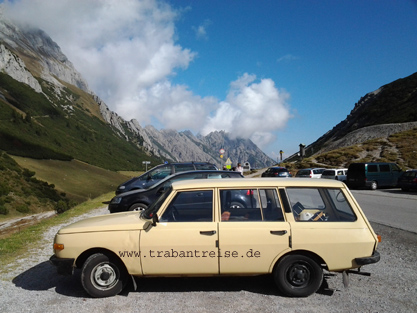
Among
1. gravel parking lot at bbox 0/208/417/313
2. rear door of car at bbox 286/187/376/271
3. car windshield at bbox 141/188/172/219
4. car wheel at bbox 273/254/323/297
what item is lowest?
gravel parking lot at bbox 0/208/417/313

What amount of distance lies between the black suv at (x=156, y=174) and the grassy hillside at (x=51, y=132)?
84.0m

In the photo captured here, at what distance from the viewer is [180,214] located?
4945mm

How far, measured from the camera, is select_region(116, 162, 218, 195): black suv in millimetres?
14578

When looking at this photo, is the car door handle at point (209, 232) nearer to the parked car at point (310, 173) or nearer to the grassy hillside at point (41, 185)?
the parked car at point (310, 173)

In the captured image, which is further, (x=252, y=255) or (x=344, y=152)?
(x=344, y=152)

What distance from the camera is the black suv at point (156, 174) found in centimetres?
1458

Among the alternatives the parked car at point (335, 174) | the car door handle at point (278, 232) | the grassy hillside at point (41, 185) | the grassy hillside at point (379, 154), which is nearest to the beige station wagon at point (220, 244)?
the car door handle at point (278, 232)

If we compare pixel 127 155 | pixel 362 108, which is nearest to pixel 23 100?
pixel 127 155

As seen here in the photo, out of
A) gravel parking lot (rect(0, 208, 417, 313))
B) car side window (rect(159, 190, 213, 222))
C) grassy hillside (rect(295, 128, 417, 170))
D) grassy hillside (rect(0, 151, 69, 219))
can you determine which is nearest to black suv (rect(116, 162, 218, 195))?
gravel parking lot (rect(0, 208, 417, 313))

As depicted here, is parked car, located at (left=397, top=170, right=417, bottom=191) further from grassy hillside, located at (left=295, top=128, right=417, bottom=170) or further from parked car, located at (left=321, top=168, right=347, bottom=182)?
grassy hillside, located at (left=295, top=128, right=417, bottom=170)

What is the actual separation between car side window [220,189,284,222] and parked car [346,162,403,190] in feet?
71.2

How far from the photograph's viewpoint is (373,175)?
962 inches

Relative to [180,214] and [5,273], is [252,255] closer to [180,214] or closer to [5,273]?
[180,214]

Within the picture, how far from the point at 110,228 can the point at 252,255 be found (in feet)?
6.73
